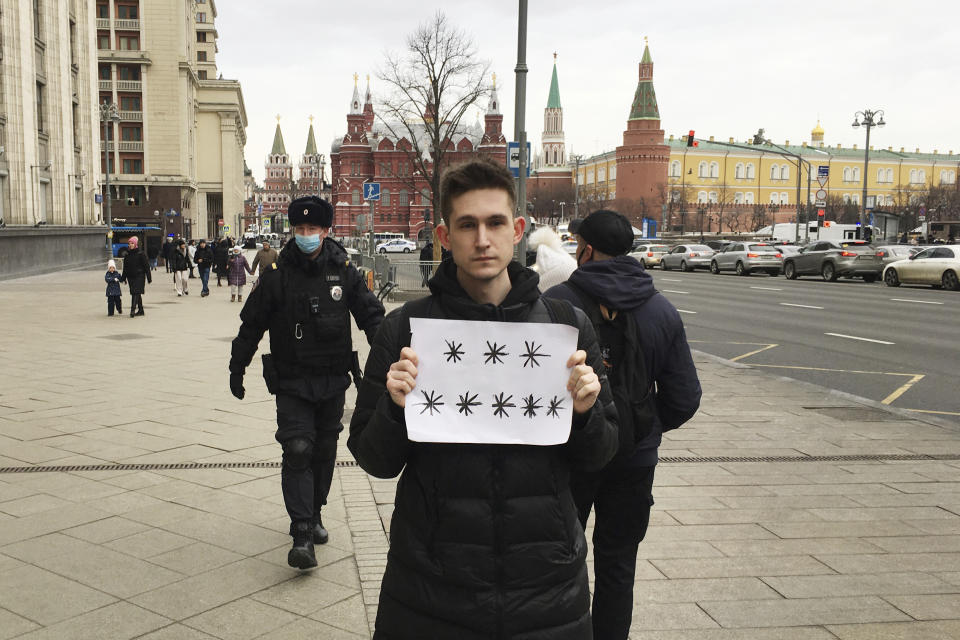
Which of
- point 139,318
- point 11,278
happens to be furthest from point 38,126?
point 139,318

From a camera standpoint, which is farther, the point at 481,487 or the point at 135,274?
the point at 135,274

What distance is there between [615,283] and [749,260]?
122ft

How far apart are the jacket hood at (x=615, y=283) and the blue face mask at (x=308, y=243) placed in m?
1.92

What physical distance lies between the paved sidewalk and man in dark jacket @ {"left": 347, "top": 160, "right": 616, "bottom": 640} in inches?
71.8

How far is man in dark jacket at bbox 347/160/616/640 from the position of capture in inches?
88.0

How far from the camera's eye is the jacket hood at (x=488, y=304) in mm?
2279

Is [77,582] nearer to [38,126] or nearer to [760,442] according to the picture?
[760,442]

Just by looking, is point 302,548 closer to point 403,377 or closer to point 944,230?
point 403,377

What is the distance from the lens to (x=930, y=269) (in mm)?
28469

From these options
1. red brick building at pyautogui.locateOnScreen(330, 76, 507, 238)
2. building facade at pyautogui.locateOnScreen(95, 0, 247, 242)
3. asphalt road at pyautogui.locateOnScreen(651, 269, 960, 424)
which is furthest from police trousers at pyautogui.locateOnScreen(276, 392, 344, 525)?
red brick building at pyautogui.locateOnScreen(330, 76, 507, 238)

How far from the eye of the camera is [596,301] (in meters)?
3.42

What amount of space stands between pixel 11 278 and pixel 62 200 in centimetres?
1028

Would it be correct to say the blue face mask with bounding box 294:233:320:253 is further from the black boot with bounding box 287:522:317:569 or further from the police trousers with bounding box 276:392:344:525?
the black boot with bounding box 287:522:317:569

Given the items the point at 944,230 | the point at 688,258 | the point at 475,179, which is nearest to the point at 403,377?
the point at 475,179
